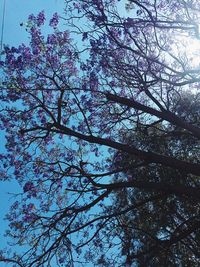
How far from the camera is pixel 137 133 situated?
36.0 ft

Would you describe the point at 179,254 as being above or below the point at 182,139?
below

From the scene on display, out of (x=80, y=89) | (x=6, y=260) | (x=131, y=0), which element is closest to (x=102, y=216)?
(x=6, y=260)

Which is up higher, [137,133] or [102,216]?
[137,133]

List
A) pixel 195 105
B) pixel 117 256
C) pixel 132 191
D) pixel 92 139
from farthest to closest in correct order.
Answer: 1. pixel 132 191
2. pixel 195 105
3. pixel 117 256
4. pixel 92 139

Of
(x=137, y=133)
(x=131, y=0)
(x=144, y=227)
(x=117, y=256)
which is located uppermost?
(x=131, y=0)

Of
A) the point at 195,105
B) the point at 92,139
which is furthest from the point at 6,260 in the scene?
the point at 195,105

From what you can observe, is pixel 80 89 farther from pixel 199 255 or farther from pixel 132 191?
pixel 199 255

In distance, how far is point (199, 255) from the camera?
10141mm

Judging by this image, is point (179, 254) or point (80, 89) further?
point (179, 254)

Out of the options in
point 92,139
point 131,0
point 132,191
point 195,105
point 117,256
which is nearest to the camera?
point 92,139

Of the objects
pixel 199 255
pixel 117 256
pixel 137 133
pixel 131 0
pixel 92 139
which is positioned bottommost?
pixel 199 255

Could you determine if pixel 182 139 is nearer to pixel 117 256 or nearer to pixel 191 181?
pixel 191 181

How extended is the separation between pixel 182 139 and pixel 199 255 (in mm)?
3393

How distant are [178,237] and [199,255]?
7.01ft
